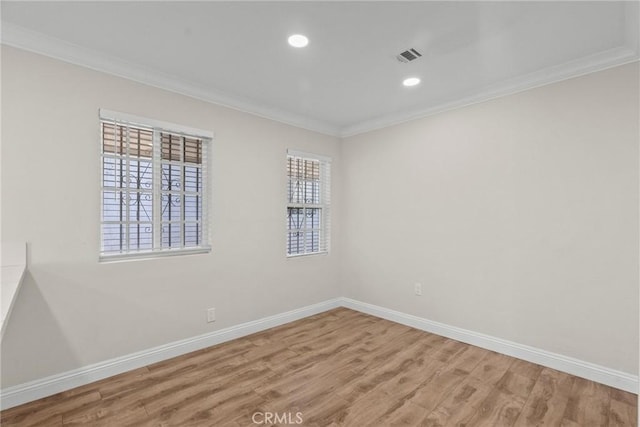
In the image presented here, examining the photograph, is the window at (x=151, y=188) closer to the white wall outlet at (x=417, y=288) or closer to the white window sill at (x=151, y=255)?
the white window sill at (x=151, y=255)

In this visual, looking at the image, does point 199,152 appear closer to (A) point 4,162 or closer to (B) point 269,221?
(B) point 269,221

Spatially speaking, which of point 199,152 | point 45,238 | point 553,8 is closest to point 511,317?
point 553,8

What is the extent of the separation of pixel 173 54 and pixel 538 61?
294 centimetres

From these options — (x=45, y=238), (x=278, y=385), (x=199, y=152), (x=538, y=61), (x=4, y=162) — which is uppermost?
(x=538, y=61)

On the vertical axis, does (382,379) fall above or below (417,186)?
below

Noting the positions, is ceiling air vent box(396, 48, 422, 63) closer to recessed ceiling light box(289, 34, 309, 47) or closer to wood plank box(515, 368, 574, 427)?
recessed ceiling light box(289, 34, 309, 47)

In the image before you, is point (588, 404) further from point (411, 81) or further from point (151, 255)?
point (151, 255)

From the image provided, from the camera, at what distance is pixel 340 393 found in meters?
2.34

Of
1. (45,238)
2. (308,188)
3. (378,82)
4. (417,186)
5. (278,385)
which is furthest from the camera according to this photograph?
(308,188)

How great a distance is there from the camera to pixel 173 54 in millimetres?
2463

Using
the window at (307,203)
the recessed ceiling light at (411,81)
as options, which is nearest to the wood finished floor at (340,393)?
the window at (307,203)

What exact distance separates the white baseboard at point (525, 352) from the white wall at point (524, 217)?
6 cm

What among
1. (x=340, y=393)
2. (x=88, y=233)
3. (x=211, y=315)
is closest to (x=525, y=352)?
(x=340, y=393)

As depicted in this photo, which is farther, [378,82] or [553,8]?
[378,82]
